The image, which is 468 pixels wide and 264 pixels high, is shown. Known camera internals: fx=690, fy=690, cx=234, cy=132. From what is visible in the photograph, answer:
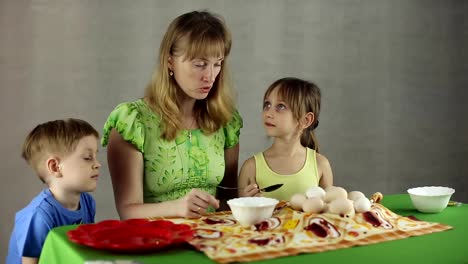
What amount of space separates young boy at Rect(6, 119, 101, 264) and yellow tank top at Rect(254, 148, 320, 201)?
0.62 metres

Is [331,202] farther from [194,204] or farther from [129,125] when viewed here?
[129,125]

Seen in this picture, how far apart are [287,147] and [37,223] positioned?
956 mm

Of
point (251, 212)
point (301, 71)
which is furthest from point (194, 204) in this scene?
point (301, 71)

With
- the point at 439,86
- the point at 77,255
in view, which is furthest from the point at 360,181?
the point at 77,255

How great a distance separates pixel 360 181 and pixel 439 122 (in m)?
0.66

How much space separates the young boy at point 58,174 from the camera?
213 cm

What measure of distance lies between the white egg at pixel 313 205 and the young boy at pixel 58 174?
776 millimetres

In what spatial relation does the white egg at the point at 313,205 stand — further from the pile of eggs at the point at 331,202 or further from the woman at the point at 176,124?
the woman at the point at 176,124

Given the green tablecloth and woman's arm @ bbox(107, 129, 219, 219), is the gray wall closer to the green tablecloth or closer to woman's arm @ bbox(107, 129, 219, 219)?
woman's arm @ bbox(107, 129, 219, 219)

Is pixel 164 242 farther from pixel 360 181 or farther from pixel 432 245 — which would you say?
pixel 360 181

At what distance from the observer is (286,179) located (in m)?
2.50

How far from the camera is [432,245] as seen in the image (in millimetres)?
1650

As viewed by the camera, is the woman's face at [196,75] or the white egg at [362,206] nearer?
the white egg at [362,206]

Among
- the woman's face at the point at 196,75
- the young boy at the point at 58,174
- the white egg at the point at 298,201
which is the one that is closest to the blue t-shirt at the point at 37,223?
the young boy at the point at 58,174
